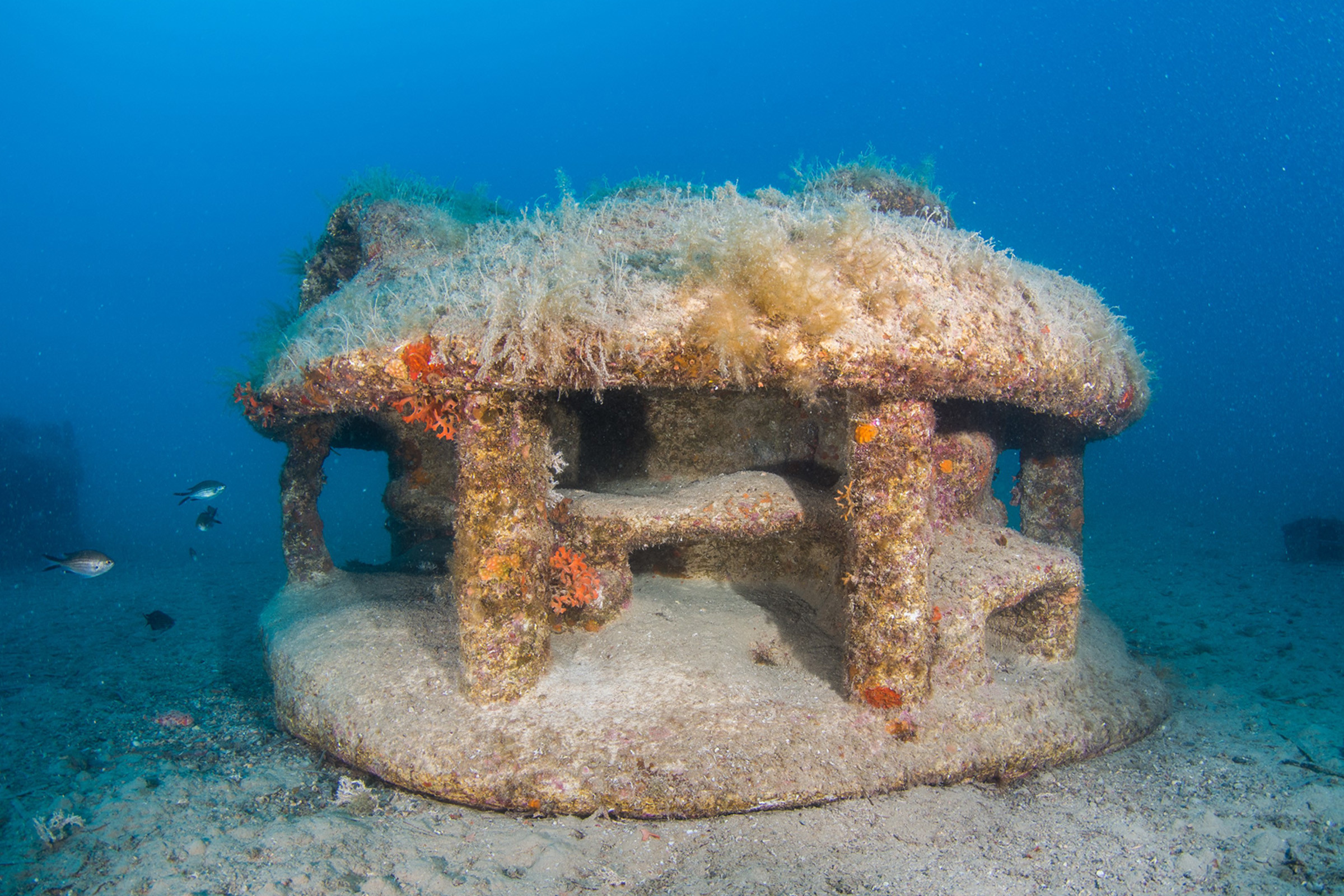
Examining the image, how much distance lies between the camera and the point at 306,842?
3.23 meters

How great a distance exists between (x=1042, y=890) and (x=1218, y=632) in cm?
737

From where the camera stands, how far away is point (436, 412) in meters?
3.67

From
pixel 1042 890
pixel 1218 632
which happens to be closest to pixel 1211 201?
pixel 1218 632

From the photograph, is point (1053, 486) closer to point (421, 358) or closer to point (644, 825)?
point (644, 825)

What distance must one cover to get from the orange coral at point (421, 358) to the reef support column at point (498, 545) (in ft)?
0.92

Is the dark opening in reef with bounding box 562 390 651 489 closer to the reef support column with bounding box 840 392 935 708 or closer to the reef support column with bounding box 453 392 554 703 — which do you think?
the reef support column with bounding box 453 392 554 703

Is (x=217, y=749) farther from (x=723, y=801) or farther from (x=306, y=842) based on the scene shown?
(x=723, y=801)

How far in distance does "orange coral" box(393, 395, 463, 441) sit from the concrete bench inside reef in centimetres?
2

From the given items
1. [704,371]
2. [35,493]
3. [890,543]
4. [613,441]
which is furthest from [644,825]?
[35,493]

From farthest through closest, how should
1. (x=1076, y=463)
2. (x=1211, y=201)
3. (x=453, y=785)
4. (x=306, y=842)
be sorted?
1. (x=1211, y=201)
2. (x=1076, y=463)
3. (x=453, y=785)
4. (x=306, y=842)

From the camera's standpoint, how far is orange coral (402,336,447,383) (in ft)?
11.3

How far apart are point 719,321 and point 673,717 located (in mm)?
2367

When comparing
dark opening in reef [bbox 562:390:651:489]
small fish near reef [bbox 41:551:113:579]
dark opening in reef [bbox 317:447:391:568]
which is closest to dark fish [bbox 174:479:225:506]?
small fish near reef [bbox 41:551:113:579]

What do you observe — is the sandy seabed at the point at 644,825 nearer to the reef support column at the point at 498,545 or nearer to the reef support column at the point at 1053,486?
the reef support column at the point at 498,545
